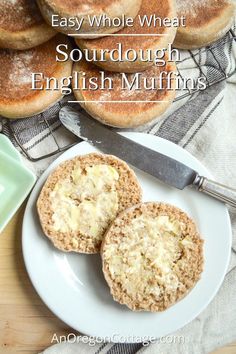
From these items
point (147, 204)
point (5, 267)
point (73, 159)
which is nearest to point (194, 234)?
point (147, 204)

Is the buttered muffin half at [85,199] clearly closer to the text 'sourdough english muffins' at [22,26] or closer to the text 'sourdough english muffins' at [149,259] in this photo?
the text 'sourdough english muffins' at [149,259]

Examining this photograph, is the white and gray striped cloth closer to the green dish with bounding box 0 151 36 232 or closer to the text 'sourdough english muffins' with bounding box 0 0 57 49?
the green dish with bounding box 0 151 36 232

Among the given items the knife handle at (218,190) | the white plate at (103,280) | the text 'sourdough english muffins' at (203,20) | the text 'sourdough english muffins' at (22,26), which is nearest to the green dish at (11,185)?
the white plate at (103,280)

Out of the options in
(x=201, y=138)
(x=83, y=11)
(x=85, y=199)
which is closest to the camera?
(x=83, y=11)

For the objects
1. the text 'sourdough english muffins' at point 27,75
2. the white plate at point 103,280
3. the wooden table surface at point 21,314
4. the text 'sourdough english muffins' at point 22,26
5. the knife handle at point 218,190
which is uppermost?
Result: the text 'sourdough english muffins' at point 22,26

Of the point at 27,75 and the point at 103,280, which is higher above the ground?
the point at 27,75

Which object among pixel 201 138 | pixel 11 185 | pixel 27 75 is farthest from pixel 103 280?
pixel 27 75

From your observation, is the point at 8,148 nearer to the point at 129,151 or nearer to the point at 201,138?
the point at 129,151

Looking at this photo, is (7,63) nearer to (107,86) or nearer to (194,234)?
(107,86)
